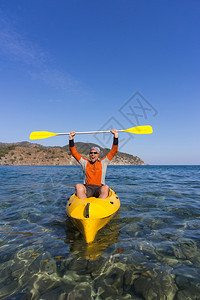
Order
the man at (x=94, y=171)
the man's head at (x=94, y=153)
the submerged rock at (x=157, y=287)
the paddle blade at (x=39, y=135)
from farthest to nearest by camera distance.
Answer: the paddle blade at (x=39, y=135) → the man's head at (x=94, y=153) → the man at (x=94, y=171) → the submerged rock at (x=157, y=287)

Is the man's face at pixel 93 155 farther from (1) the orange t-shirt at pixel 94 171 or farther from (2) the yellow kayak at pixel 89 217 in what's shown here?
(2) the yellow kayak at pixel 89 217

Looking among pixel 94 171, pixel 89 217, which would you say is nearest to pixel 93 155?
pixel 94 171

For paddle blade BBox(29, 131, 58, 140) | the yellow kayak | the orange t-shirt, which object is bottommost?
the yellow kayak

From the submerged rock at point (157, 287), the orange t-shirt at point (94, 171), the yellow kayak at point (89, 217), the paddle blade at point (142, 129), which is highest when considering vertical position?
the paddle blade at point (142, 129)

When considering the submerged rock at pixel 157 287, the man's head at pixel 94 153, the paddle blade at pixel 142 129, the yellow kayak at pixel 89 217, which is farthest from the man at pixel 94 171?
the submerged rock at pixel 157 287

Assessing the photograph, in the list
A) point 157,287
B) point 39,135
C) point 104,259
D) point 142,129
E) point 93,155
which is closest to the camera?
point 157,287

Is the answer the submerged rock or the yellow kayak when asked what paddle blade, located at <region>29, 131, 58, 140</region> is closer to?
the yellow kayak

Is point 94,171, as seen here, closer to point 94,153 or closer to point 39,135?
point 94,153

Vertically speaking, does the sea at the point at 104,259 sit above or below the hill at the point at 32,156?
below

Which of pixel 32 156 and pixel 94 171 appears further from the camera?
pixel 32 156

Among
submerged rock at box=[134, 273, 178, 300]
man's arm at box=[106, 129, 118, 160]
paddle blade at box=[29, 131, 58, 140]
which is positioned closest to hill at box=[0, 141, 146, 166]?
paddle blade at box=[29, 131, 58, 140]

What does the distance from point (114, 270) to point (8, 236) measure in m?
2.66

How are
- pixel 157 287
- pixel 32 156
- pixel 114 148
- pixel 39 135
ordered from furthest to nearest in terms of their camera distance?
1. pixel 32 156
2. pixel 39 135
3. pixel 114 148
4. pixel 157 287

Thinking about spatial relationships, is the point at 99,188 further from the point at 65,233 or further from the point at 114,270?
the point at 114,270
